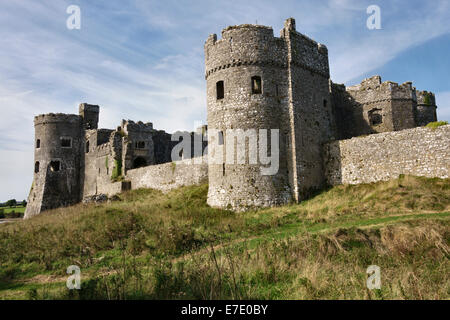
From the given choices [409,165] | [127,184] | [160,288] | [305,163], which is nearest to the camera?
[160,288]

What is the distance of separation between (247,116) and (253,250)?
993 cm

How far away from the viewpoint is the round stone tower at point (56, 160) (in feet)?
125

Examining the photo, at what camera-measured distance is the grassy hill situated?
689 centimetres

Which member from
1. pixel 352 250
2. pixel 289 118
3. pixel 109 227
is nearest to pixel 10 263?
pixel 109 227

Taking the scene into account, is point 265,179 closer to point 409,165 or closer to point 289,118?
point 289,118

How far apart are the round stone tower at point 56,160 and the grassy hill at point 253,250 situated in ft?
75.7

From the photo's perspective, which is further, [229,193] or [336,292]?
[229,193]

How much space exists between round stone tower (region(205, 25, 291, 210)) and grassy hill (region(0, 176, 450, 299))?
141 cm

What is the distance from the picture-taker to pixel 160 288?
7.12 m

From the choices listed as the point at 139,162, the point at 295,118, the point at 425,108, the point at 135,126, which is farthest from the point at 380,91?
the point at 139,162

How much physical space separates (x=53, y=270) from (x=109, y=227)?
3726 mm

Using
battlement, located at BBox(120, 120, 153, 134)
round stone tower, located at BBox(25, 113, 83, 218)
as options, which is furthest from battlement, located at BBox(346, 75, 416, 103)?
round stone tower, located at BBox(25, 113, 83, 218)

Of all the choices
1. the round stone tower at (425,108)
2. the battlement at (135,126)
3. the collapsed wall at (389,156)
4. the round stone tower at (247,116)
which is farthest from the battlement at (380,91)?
the battlement at (135,126)

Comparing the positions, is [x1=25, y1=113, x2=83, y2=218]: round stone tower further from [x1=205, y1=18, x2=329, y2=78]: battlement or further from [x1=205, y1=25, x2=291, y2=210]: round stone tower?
[x1=205, y1=25, x2=291, y2=210]: round stone tower
